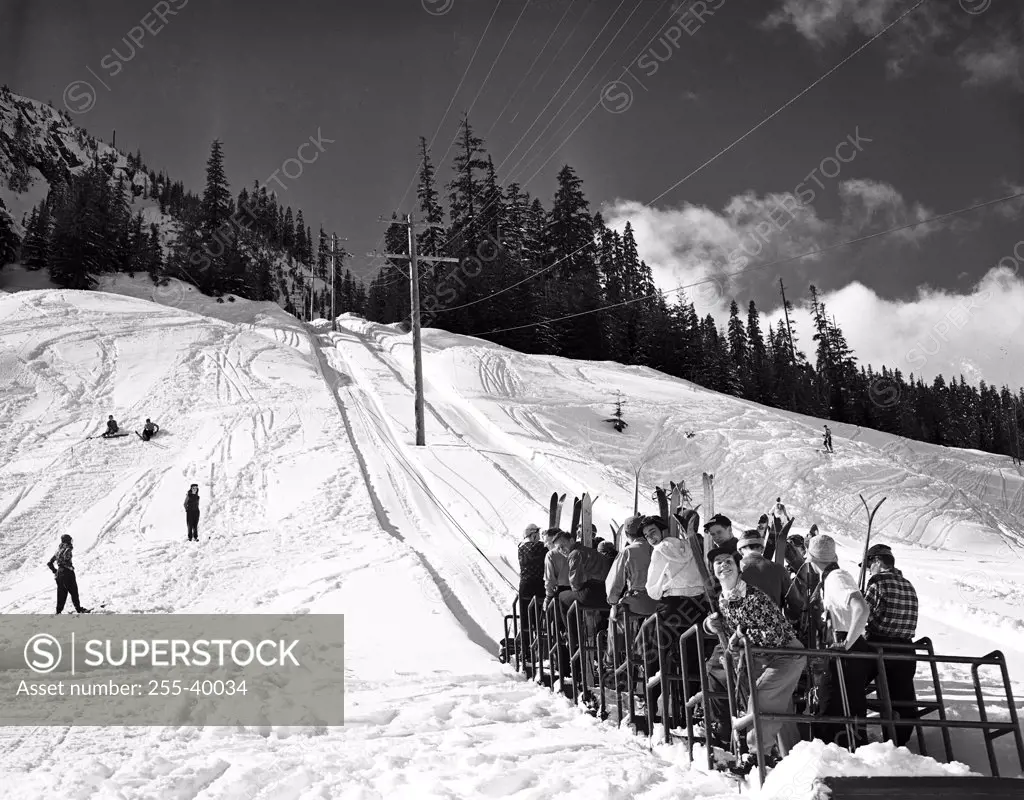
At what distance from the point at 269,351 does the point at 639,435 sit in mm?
21352

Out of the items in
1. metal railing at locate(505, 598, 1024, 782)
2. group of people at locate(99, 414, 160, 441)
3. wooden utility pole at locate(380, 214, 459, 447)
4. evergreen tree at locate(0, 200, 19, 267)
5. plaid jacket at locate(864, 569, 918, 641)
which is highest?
evergreen tree at locate(0, 200, 19, 267)

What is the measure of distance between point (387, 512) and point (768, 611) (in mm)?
14809

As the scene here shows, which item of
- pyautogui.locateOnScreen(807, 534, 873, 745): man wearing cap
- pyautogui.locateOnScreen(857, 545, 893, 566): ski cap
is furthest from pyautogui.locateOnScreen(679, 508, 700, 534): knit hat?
pyautogui.locateOnScreen(807, 534, 873, 745): man wearing cap

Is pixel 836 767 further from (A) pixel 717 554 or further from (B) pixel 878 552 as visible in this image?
(B) pixel 878 552

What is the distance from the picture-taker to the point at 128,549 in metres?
16.1

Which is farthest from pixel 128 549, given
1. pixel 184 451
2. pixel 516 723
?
pixel 516 723

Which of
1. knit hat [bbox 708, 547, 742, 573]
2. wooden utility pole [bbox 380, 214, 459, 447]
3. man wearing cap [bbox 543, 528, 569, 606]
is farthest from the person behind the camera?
wooden utility pole [bbox 380, 214, 459, 447]

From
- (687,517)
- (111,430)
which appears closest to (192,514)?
(111,430)

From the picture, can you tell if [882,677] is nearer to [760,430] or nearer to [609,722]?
[609,722]

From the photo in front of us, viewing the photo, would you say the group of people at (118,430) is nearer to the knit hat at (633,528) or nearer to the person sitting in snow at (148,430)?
the person sitting in snow at (148,430)

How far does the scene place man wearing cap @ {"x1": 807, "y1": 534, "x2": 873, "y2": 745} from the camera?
5.24 m

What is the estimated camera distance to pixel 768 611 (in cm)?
505

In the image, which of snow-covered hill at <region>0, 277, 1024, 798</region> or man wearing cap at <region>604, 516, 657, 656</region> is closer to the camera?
snow-covered hill at <region>0, 277, 1024, 798</region>

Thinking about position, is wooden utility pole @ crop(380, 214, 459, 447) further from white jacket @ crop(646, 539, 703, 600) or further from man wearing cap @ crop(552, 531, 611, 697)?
white jacket @ crop(646, 539, 703, 600)
